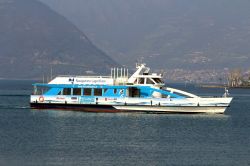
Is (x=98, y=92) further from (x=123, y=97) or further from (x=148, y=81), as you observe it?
(x=148, y=81)

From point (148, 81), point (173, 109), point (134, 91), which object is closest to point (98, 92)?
point (134, 91)

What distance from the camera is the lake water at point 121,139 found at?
69.1 metres

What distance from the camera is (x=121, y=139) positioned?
82.7 metres

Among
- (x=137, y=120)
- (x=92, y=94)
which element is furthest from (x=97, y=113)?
(x=137, y=120)

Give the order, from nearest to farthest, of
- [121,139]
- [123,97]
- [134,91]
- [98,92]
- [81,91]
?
[121,139]
[123,97]
[134,91]
[98,92]
[81,91]

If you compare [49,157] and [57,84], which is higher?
[57,84]

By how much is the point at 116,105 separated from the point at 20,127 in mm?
20267

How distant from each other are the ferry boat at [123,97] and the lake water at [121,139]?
53.1 inches

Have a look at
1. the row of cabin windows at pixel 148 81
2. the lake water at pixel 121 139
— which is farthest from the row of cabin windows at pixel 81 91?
the row of cabin windows at pixel 148 81

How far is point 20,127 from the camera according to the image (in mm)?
93688

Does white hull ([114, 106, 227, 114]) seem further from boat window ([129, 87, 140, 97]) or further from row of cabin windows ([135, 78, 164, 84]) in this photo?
row of cabin windows ([135, 78, 164, 84])

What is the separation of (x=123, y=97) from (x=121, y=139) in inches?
1114

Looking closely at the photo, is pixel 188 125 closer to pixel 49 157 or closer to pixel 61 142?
pixel 61 142

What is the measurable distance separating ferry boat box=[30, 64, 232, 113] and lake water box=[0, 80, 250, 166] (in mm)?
1348
